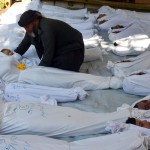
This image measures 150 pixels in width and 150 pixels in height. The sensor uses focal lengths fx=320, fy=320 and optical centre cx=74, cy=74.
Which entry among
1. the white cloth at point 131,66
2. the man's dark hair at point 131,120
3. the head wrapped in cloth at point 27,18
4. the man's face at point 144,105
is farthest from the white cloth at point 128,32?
the man's dark hair at point 131,120

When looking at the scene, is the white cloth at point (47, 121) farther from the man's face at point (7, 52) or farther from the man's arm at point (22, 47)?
the man's arm at point (22, 47)

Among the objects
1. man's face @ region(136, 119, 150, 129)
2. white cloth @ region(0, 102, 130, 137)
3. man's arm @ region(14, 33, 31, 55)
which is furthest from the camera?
man's arm @ region(14, 33, 31, 55)

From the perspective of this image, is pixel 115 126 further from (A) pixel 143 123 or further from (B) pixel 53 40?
(B) pixel 53 40

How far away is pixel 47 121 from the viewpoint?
1.88m

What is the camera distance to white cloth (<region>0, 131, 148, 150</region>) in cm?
162

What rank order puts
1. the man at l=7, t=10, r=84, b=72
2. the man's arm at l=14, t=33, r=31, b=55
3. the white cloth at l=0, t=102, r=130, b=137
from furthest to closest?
the man's arm at l=14, t=33, r=31, b=55, the man at l=7, t=10, r=84, b=72, the white cloth at l=0, t=102, r=130, b=137

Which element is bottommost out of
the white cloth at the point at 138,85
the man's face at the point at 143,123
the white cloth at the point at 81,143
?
the white cloth at the point at 138,85

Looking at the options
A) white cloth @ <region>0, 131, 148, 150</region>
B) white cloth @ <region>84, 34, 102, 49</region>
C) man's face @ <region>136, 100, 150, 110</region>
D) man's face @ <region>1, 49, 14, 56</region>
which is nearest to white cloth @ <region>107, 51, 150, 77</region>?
white cloth @ <region>84, 34, 102, 49</region>

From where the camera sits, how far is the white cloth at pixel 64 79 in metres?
2.57

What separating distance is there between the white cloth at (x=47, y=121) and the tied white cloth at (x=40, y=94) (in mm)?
407

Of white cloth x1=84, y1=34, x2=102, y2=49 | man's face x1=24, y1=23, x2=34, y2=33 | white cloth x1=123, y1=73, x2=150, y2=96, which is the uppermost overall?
man's face x1=24, y1=23, x2=34, y2=33

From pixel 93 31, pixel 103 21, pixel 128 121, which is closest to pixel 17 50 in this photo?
pixel 93 31

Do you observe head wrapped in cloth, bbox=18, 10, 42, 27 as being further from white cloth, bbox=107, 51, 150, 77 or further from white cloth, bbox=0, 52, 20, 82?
white cloth, bbox=107, 51, 150, 77

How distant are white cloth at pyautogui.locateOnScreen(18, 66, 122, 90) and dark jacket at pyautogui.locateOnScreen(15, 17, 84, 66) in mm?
151
